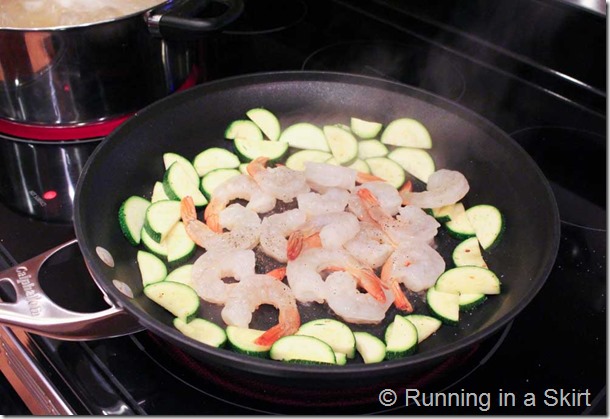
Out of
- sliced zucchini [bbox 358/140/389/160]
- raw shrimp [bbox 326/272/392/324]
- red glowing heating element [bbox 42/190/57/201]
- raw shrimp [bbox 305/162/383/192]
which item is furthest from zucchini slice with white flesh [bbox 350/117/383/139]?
red glowing heating element [bbox 42/190/57/201]

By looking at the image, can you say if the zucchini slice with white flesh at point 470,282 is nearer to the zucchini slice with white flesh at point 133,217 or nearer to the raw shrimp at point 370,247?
the raw shrimp at point 370,247

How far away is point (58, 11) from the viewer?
1.84m

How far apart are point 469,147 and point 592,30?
1.70 ft

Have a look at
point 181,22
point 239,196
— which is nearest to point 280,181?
point 239,196

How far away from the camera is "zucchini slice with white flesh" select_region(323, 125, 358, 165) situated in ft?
5.91

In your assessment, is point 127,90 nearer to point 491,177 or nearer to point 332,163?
point 332,163

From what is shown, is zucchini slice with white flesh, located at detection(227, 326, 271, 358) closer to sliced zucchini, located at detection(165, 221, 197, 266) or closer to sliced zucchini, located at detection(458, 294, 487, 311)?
sliced zucchini, located at detection(165, 221, 197, 266)

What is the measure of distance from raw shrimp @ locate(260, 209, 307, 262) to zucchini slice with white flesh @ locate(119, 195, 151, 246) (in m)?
0.29

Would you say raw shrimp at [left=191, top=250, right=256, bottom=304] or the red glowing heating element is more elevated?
the red glowing heating element

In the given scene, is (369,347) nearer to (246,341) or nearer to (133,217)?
(246,341)

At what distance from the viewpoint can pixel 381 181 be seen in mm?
1707

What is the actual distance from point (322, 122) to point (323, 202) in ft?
1.20

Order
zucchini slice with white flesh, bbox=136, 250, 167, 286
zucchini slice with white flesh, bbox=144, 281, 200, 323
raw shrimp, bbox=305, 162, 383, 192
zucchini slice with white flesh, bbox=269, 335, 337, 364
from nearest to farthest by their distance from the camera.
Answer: zucchini slice with white flesh, bbox=269, 335, 337, 364 → zucchini slice with white flesh, bbox=144, 281, 200, 323 → zucchini slice with white flesh, bbox=136, 250, 167, 286 → raw shrimp, bbox=305, 162, 383, 192

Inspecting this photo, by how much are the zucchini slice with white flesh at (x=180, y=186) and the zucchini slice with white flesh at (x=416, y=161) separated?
53 cm
